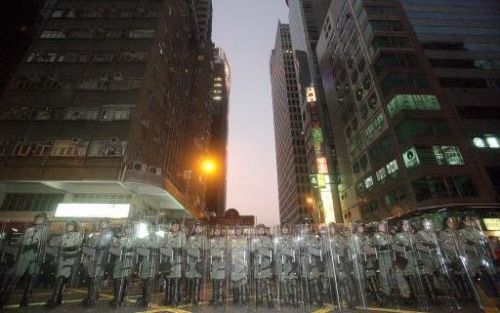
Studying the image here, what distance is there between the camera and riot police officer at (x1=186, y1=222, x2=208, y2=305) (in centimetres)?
842

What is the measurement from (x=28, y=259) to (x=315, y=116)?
144 ft

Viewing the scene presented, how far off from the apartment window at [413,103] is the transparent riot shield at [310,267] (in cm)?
2895

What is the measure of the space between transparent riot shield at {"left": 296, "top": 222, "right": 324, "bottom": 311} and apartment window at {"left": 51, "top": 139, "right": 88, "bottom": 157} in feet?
68.3

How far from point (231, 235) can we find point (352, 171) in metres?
39.6

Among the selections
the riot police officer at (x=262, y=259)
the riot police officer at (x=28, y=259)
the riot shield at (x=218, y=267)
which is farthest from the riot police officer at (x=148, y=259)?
the riot police officer at (x=262, y=259)

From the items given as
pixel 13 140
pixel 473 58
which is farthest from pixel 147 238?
pixel 473 58

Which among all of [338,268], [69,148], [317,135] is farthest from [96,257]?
[317,135]

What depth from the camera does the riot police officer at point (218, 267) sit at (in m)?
8.08

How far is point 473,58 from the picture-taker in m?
37.3

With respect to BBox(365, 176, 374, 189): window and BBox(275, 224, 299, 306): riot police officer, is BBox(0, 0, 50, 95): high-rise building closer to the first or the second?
BBox(275, 224, 299, 306): riot police officer

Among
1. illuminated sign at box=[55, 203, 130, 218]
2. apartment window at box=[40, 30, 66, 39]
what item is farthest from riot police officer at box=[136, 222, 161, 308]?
apartment window at box=[40, 30, 66, 39]

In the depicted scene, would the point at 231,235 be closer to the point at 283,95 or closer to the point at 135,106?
the point at 135,106

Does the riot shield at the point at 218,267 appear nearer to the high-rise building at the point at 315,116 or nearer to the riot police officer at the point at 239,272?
the riot police officer at the point at 239,272

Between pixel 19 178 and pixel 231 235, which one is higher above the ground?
pixel 19 178
